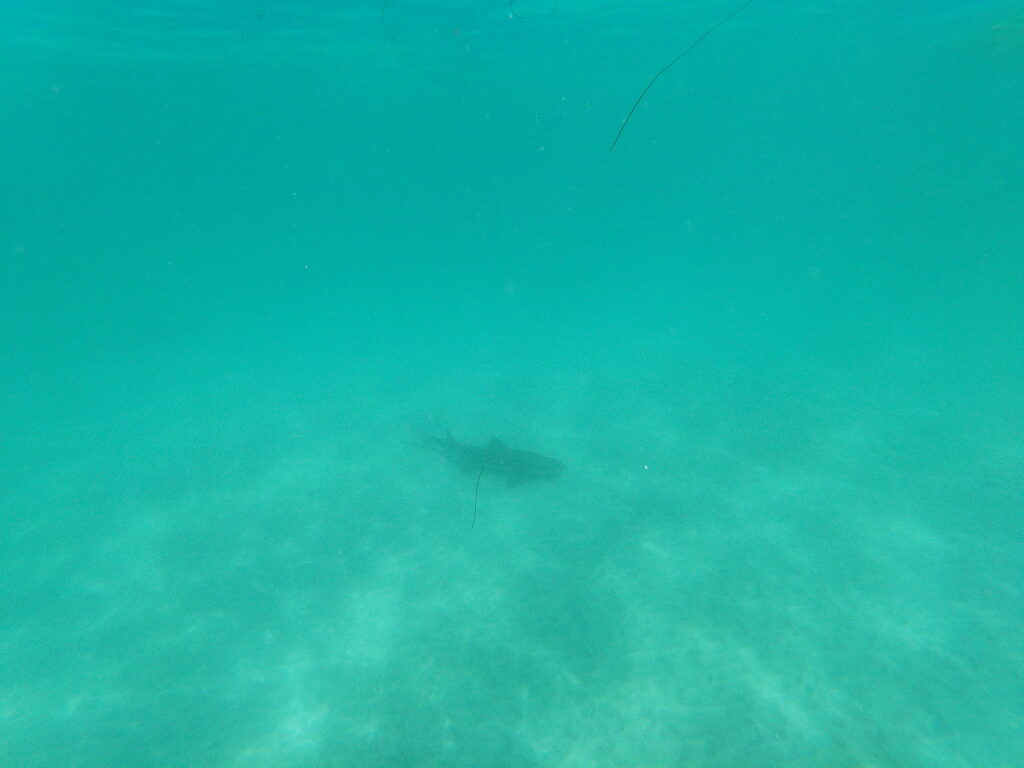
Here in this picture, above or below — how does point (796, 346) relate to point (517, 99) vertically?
below

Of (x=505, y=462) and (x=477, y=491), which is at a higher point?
(x=505, y=462)

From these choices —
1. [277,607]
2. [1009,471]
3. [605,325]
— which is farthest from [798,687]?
[605,325]

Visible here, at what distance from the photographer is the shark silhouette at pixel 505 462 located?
40.6 feet

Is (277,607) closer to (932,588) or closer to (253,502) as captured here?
(253,502)

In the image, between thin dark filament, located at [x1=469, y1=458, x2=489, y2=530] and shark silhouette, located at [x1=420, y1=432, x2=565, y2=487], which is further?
shark silhouette, located at [x1=420, y1=432, x2=565, y2=487]

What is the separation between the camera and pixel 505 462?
12.7m

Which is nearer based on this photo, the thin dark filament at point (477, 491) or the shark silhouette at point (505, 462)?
→ the thin dark filament at point (477, 491)

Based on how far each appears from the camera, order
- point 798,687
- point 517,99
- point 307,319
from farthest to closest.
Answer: point 517,99
point 307,319
point 798,687

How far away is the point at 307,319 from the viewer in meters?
46.2

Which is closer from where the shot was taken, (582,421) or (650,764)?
(650,764)

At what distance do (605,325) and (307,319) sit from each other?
26.4 m

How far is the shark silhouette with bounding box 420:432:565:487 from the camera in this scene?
1238 centimetres

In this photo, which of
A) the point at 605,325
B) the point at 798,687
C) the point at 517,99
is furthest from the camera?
the point at 517,99

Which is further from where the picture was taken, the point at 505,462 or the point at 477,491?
the point at 505,462
